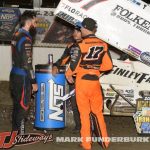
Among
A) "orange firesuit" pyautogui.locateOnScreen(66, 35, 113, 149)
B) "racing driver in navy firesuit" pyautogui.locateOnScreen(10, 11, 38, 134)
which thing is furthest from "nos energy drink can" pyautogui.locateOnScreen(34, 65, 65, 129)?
"orange firesuit" pyautogui.locateOnScreen(66, 35, 113, 149)

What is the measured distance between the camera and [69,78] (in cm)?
803

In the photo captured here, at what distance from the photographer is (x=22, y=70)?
26.5ft

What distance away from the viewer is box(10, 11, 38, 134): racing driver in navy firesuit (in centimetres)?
802

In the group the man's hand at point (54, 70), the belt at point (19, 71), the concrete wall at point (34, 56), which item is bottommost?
the concrete wall at point (34, 56)

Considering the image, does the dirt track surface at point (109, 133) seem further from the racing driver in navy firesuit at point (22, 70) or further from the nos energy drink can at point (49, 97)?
the racing driver in navy firesuit at point (22, 70)

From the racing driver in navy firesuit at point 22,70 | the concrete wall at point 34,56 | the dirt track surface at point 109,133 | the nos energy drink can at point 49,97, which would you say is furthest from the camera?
the concrete wall at point 34,56

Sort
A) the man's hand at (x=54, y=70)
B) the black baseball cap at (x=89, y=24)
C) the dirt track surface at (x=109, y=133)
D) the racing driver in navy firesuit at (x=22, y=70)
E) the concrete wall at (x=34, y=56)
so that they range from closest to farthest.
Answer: the black baseball cap at (x=89, y=24) → the racing driver in navy firesuit at (x=22, y=70) → the dirt track surface at (x=109, y=133) → the man's hand at (x=54, y=70) → the concrete wall at (x=34, y=56)

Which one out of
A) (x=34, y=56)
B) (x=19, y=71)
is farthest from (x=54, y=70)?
(x=34, y=56)

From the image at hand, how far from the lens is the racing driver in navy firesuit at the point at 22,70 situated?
8023mm

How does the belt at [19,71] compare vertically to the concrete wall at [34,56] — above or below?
above

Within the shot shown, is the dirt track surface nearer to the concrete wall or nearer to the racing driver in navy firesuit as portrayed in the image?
the racing driver in navy firesuit

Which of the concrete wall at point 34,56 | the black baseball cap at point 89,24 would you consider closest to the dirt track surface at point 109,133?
the concrete wall at point 34,56

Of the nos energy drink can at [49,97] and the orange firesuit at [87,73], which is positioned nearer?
the orange firesuit at [87,73]

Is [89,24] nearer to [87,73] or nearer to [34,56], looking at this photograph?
[87,73]
